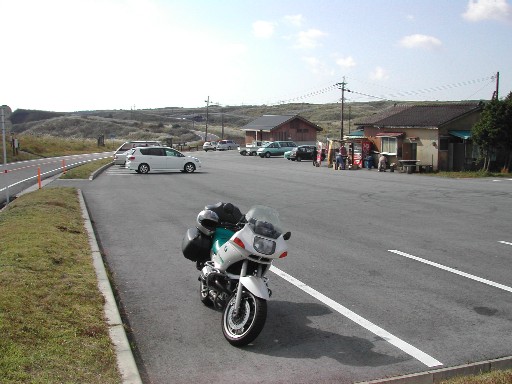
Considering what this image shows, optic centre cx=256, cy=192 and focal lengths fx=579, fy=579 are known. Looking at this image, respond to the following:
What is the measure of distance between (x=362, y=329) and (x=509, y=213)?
11921 millimetres

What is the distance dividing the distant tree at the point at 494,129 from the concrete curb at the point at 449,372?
31.5m

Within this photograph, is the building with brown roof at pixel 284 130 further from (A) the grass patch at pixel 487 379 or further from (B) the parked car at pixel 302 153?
(A) the grass patch at pixel 487 379

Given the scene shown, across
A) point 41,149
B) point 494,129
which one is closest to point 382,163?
point 494,129

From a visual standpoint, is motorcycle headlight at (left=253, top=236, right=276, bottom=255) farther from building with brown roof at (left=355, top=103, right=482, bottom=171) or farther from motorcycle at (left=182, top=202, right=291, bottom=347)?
building with brown roof at (left=355, top=103, right=482, bottom=171)

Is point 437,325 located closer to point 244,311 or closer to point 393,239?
point 244,311

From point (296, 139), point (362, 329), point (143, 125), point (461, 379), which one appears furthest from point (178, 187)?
point (143, 125)

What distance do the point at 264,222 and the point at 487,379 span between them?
2.42 m

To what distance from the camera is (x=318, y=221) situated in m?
14.5

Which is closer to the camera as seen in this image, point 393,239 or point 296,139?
point 393,239

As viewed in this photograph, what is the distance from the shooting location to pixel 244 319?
569cm

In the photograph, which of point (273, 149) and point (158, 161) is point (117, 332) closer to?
point (158, 161)

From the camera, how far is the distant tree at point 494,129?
112ft

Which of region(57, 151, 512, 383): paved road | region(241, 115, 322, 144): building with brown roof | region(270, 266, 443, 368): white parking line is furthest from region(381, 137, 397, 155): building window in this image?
region(241, 115, 322, 144): building with brown roof

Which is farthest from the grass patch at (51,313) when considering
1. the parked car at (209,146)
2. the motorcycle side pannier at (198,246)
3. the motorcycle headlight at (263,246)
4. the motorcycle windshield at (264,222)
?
the parked car at (209,146)
